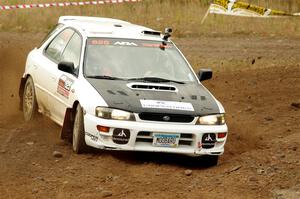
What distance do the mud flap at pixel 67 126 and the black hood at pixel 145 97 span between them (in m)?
0.48

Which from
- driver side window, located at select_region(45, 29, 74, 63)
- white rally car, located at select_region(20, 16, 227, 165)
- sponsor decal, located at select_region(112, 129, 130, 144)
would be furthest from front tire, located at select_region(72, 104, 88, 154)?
driver side window, located at select_region(45, 29, 74, 63)

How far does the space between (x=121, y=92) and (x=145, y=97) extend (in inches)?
11.8

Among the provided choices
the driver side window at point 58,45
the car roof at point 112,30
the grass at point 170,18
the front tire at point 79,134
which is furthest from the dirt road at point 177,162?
the grass at point 170,18

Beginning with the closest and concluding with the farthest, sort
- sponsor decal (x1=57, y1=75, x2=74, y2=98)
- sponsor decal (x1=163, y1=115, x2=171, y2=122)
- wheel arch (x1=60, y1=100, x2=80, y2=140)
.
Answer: sponsor decal (x1=163, y1=115, x2=171, y2=122) → wheel arch (x1=60, y1=100, x2=80, y2=140) → sponsor decal (x1=57, y1=75, x2=74, y2=98)

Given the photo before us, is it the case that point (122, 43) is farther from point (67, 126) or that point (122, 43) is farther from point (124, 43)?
point (67, 126)

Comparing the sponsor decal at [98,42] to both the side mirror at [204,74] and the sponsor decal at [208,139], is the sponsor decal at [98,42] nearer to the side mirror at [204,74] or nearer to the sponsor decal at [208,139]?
the side mirror at [204,74]

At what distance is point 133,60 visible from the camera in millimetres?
11094

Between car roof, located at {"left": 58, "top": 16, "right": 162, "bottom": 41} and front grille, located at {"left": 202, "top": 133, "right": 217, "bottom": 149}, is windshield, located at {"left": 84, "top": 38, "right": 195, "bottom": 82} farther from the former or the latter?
front grille, located at {"left": 202, "top": 133, "right": 217, "bottom": 149}

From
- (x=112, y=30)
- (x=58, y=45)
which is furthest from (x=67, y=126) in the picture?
(x=58, y=45)

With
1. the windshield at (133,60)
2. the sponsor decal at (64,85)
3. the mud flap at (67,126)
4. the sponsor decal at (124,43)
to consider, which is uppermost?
the sponsor decal at (124,43)

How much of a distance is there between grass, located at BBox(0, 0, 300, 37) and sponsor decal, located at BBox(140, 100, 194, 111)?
15400 mm

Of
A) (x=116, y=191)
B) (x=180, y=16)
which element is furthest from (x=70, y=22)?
(x=180, y=16)

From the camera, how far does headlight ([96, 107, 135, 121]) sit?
31.8ft

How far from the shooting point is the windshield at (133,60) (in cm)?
1087
